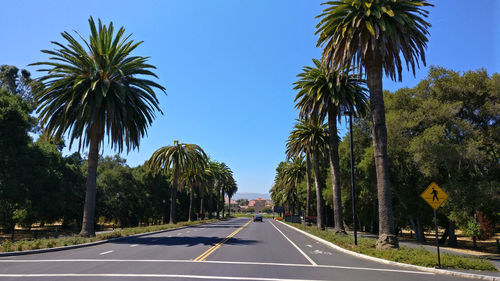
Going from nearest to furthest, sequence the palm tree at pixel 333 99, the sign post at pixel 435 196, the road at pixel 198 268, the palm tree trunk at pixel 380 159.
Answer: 1. the road at pixel 198 268
2. the sign post at pixel 435 196
3. the palm tree trunk at pixel 380 159
4. the palm tree at pixel 333 99

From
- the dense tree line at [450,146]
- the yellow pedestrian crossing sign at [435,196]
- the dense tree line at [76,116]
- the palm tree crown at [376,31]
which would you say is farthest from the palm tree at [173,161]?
the yellow pedestrian crossing sign at [435,196]

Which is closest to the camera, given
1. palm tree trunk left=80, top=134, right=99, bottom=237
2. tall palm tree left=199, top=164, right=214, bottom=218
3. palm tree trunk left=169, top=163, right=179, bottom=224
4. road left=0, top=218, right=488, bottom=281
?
road left=0, top=218, right=488, bottom=281

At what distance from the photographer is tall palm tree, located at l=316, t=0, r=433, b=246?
16828 mm

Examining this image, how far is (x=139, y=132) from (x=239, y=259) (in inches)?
652

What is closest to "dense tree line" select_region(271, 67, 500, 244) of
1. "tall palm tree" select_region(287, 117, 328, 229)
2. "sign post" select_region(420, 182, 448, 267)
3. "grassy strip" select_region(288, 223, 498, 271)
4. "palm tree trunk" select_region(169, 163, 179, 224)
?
"tall palm tree" select_region(287, 117, 328, 229)

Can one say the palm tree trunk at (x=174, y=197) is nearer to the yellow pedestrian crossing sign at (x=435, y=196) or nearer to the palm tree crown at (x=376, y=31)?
the palm tree crown at (x=376, y=31)

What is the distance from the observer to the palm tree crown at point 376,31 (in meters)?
16.9

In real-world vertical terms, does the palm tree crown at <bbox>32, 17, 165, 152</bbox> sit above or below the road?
above

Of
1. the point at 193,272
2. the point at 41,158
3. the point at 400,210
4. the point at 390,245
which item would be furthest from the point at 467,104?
the point at 41,158

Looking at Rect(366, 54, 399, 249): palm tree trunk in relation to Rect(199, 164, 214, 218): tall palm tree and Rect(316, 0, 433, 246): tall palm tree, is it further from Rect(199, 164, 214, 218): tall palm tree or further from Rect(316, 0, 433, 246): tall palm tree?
Rect(199, 164, 214, 218): tall palm tree

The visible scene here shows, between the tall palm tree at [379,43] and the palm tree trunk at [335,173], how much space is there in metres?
9.33

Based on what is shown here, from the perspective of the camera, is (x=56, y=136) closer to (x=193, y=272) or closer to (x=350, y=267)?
(x=193, y=272)

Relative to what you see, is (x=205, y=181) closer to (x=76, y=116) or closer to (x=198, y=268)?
(x=76, y=116)

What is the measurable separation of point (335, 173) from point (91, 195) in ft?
61.8
